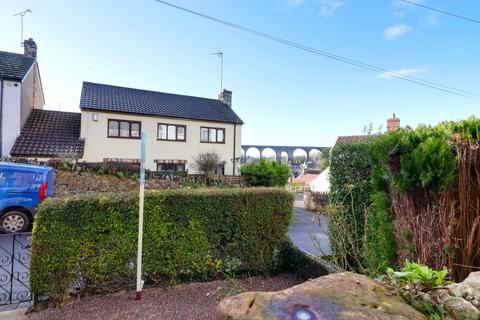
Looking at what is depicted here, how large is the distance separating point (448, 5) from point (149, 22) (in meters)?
9.27

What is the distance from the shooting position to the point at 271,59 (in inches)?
464

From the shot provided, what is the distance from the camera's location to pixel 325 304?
169 cm

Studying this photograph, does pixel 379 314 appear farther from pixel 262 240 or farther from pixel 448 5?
pixel 448 5

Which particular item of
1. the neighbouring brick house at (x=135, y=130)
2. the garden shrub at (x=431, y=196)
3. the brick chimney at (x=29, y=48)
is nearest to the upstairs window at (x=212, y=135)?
the neighbouring brick house at (x=135, y=130)

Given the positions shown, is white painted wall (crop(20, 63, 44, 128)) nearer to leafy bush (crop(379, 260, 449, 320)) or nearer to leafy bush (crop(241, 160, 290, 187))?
leafy bush (crop(241, 160, 290, 187))

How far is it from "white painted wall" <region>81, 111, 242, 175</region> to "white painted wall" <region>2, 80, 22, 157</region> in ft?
9.47

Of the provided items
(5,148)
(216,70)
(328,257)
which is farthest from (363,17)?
(5,148)

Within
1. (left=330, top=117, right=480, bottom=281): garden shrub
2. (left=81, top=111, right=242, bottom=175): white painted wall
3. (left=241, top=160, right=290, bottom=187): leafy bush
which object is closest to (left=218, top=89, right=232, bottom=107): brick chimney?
(left=81, top=111, right=242, bottom=175): white painted wall

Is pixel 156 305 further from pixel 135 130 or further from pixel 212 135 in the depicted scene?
pixel 212 135

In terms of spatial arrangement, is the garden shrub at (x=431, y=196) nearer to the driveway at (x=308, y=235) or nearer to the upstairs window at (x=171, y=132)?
the driveway at (x=308, y=235)

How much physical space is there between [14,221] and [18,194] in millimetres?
745

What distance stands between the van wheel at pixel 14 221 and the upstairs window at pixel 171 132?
10.1m

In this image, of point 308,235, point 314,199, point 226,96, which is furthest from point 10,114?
point 314,199

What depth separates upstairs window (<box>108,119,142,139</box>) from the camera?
51.6 ft
